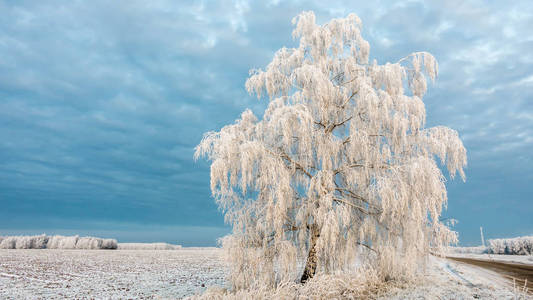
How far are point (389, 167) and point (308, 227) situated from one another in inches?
127

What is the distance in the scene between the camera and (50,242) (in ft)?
166

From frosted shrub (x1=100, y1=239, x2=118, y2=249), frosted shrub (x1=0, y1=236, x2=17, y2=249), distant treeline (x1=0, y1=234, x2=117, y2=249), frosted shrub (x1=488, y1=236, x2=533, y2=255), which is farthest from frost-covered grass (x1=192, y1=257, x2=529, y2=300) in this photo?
frosted shrub (x1=0, y1=236, x2=17, y2=249)

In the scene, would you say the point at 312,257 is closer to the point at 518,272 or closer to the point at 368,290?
the point at 368,290

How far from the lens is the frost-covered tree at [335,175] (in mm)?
9969

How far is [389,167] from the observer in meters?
10.5

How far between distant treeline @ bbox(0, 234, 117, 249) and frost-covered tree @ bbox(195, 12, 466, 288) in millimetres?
50014

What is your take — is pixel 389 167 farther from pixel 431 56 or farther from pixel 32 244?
pixel 32 244

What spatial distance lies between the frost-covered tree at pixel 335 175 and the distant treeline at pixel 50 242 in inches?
1969

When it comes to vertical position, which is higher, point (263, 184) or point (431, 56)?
point (431, 56)

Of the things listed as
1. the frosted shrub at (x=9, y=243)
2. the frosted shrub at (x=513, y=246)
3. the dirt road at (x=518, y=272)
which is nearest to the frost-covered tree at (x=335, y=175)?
the dirt road at (x=518, y=272)

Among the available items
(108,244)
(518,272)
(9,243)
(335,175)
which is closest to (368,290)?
(335,175)

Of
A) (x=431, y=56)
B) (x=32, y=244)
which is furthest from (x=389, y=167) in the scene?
(x=32, y=244)

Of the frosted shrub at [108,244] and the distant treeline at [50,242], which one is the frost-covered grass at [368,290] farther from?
the frosted shrub at [108,244]

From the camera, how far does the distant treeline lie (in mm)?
47688
